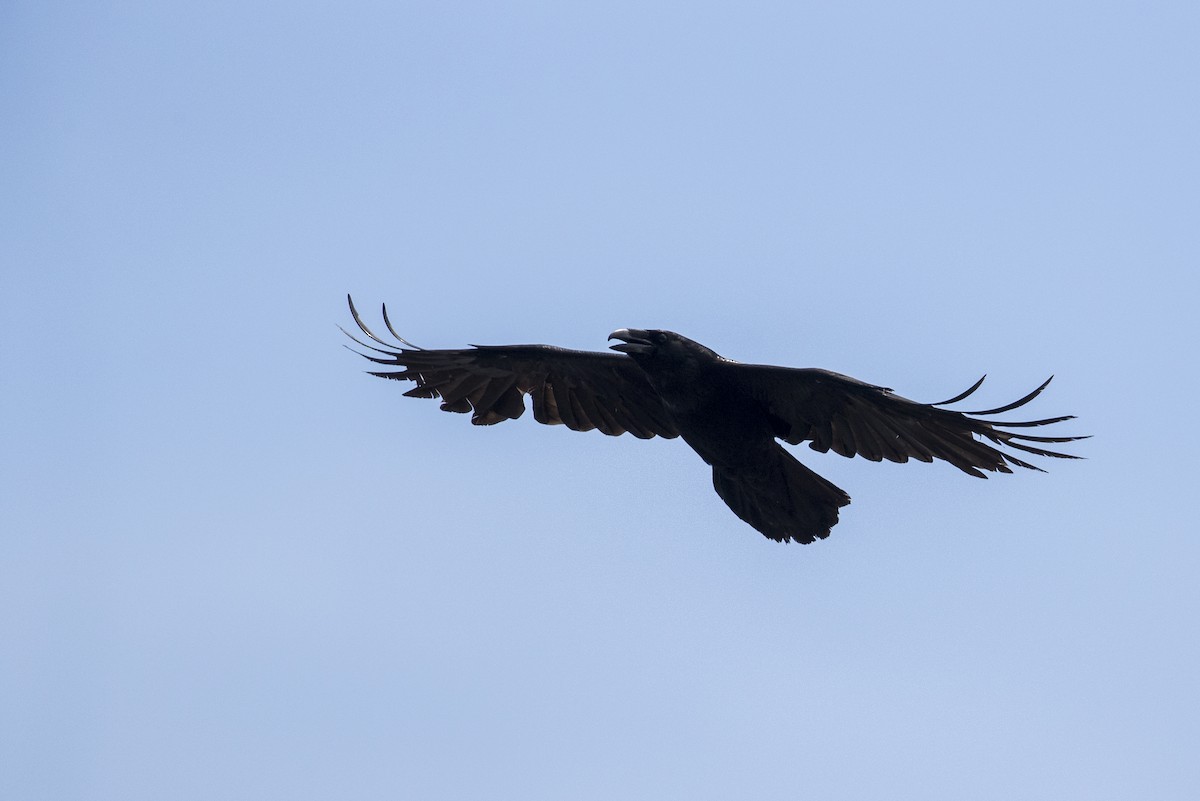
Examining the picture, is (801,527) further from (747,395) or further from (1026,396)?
(1026,396)

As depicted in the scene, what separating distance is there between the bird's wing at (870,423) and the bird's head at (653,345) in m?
0.43

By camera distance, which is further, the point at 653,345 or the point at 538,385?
the point at 538,385

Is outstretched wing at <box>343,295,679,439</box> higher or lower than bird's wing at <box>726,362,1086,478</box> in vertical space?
higher

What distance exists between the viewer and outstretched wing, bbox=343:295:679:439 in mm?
13922

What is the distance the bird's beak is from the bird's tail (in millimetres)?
1166

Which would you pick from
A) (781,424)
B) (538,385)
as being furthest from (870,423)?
(538,385)

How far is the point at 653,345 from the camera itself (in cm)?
1268

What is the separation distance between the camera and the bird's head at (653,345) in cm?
1262

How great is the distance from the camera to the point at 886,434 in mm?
12648

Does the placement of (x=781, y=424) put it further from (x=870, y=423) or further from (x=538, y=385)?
(x=538, y=385)

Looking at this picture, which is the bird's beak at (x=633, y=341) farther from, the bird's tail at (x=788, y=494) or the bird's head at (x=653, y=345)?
the bird's tail at (x=788, y=494)

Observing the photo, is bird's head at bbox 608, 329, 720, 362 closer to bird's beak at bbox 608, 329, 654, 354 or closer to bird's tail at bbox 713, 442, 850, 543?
bird's beak at bbox 608, 329, 654, 354

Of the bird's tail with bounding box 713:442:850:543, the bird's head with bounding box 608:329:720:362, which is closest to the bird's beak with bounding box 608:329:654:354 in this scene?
the bird's head with bounding box 608:329:720:362

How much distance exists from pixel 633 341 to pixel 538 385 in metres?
1.90
